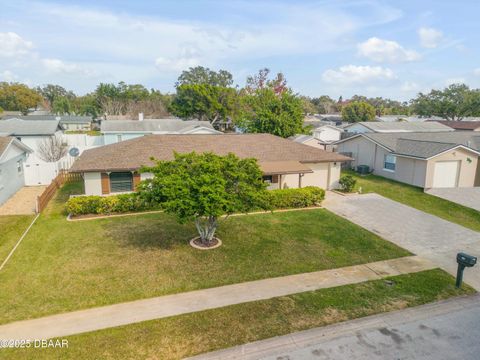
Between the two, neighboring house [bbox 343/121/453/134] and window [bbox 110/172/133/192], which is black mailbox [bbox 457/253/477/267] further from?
neighboring house [bbox 343/121/453/134]

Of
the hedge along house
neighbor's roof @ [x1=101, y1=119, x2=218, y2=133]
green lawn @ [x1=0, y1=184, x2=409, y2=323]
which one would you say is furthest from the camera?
neighbor's roof @ [x1=101, y1=119, x2=218, y2=133]

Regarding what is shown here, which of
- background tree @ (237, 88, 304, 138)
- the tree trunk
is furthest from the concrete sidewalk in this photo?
background tree @ (237, 88, 304, 138)

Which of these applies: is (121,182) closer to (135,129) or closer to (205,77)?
(135,129)

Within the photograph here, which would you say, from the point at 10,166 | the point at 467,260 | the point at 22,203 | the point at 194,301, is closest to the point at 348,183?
the point at 467,260

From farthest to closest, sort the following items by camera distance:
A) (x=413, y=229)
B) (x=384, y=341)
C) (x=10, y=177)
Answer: (x=10, y=177) → (x=413, y=229) → (x=384, y=341)

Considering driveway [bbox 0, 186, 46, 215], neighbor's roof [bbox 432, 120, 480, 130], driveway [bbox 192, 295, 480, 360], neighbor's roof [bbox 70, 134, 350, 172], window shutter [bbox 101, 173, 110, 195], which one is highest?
neighbor's roof [bbox 432, 120, 480, 130]

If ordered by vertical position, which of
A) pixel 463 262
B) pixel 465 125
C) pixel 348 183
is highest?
pixel 465 125
